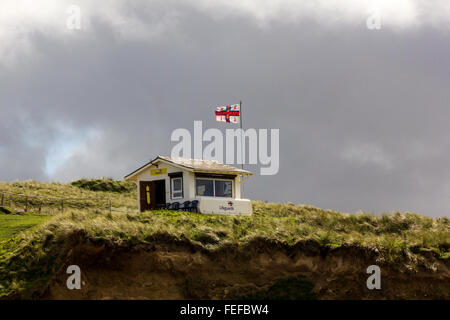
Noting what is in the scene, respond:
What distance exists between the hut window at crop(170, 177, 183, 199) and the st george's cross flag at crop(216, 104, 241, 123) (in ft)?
21.5

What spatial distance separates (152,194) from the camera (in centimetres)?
4000

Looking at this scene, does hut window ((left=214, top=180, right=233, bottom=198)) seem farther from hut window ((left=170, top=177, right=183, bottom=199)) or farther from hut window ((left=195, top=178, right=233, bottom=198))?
hut window ((left=170, top=177, right=183, bottom=199))

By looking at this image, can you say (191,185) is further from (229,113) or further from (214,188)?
(229,113)

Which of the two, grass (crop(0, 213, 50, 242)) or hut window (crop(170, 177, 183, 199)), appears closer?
grass (crop(0, 213, 50, 242))

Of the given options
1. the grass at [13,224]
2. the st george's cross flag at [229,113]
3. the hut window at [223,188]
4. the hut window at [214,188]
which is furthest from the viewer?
the st george's cross flag at [229,113]

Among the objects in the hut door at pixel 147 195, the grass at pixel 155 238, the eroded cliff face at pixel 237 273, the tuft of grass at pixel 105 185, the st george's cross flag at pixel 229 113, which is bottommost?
the eroded cliff face at pixel 237 273

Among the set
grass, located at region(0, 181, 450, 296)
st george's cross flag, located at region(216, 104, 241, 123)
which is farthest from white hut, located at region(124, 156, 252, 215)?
grass, located at region(0, 181, 450, 296)

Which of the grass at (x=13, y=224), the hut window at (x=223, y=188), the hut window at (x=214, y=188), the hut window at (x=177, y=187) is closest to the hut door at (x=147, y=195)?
the hut window at (x=177, y=187)

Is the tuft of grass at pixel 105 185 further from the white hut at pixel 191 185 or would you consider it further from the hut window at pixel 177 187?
the hut window at pixel 177 187

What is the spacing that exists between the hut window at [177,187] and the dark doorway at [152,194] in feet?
3.51

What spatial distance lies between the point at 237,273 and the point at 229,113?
20164 mm

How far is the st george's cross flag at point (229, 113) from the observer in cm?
4231

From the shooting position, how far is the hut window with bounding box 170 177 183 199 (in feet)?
126

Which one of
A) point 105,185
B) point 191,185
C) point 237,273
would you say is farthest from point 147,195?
point 105,185
